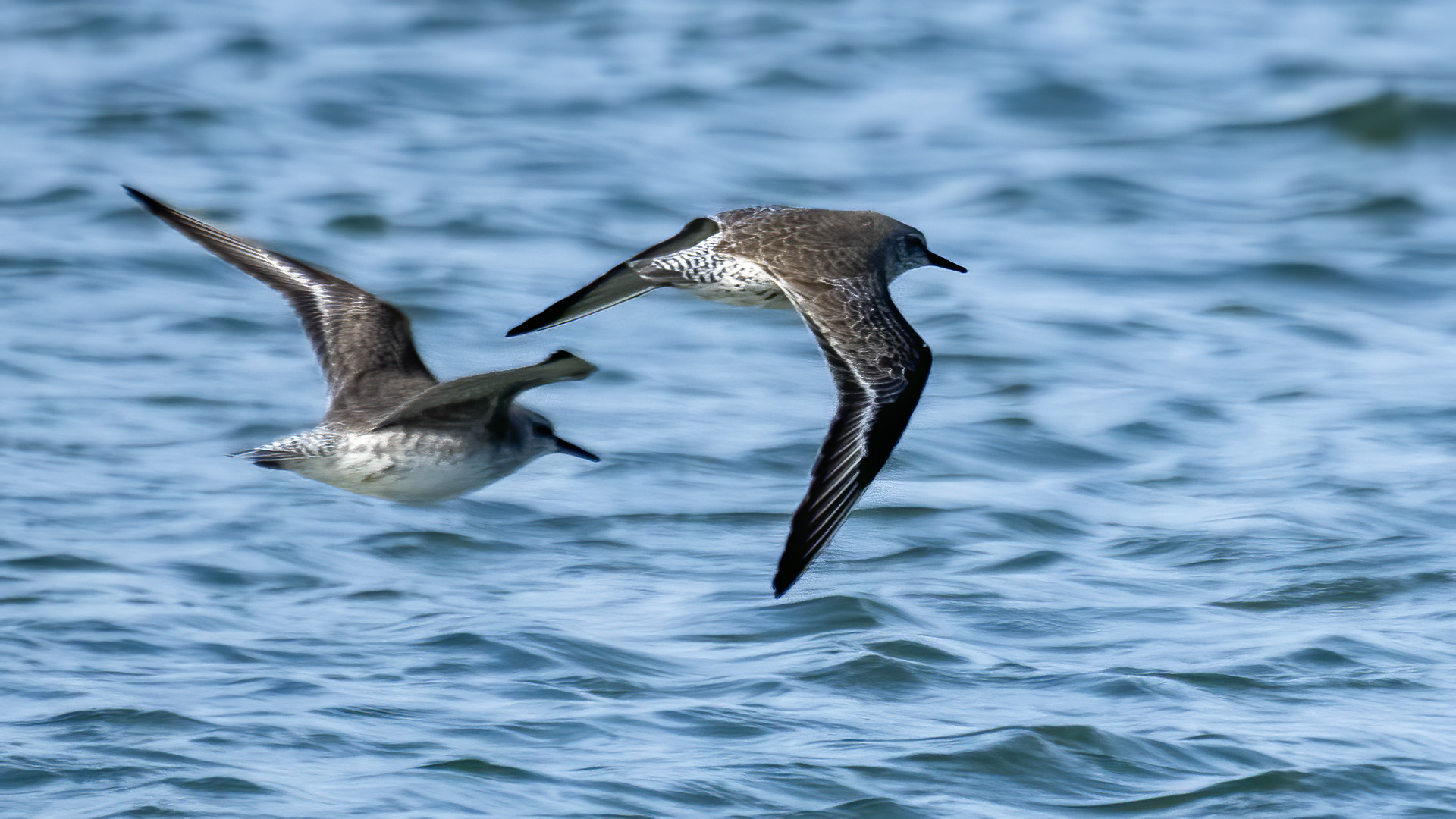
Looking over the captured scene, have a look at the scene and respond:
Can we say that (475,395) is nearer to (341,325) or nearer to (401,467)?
(401,467)

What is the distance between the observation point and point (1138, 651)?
23.5 feet

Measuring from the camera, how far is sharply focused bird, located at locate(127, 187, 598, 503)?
6352 millimetres

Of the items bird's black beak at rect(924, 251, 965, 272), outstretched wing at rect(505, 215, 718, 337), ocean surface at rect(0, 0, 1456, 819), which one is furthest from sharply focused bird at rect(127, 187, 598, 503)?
bird's black beak at rect(924, 251, 965, 272)

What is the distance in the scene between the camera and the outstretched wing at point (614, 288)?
6.01m

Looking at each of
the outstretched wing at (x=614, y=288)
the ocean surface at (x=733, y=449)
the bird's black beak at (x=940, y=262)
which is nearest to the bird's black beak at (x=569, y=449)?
the ocean surface at (x=733, y=449)

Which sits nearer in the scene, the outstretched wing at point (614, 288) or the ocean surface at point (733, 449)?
Result: the outstretched wing at point (614, 288)

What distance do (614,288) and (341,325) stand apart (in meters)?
1.30

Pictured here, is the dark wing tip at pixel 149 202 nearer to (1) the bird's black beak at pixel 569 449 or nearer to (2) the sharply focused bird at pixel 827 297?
(2) the sharply focused bird at pixel 827 297

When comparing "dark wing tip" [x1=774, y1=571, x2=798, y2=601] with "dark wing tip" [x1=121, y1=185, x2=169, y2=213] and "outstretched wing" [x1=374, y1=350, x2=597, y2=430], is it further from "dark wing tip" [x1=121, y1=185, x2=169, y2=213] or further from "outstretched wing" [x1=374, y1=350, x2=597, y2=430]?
"dark wing tip" [x1=121, y1=185, x2=169, y2=213]

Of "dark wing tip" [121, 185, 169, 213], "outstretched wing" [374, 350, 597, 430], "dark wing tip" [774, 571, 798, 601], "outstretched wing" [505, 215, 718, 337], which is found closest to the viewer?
"dark wing tip" [774, 571, 798, 601]

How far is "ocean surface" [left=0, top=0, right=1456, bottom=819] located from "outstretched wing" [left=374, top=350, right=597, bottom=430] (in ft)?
3.07

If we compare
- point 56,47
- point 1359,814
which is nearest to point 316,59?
point 56,47

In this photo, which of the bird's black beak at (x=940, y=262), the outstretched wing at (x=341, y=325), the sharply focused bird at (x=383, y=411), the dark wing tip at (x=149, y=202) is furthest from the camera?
the bird's black beak at (x=940, y=262)

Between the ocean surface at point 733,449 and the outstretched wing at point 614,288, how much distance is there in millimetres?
1312
